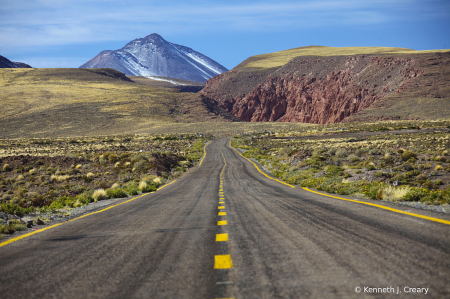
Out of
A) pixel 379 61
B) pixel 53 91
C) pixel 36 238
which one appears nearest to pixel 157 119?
pixel 53 91

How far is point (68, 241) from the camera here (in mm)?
5539

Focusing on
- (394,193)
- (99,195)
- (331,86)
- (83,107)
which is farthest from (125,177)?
(331,86)

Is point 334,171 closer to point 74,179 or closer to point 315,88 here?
point 74,179

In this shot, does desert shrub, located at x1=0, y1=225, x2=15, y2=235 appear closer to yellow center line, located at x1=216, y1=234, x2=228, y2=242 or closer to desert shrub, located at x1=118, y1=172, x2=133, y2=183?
yellow center line, located at x1=216, y1=234, x2=228, y2=242

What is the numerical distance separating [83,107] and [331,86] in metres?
102

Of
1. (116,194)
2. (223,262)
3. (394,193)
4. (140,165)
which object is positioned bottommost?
(140,165)

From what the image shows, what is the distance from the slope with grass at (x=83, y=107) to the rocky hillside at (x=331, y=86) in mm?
21138

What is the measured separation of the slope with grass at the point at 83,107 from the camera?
93188mm

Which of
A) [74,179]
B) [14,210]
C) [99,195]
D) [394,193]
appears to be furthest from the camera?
[74,179]

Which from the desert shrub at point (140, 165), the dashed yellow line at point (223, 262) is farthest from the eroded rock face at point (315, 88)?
the dashed yellow line at point (223, 262)

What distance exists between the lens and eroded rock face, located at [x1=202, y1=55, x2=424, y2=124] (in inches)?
4149

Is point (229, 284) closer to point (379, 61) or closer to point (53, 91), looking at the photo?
point (379, 61)

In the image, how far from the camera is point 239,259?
4.01 m

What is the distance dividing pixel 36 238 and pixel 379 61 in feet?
416
